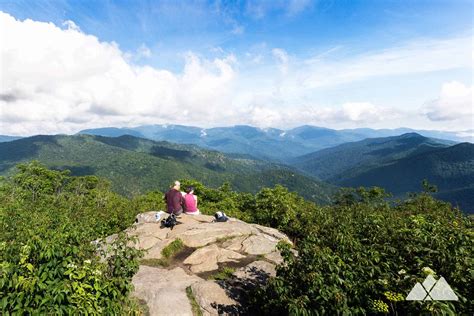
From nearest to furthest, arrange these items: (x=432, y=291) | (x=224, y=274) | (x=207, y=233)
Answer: (x=432, y=291) < (x=224, y=274) < (x=207, y=233)

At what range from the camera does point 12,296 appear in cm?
519

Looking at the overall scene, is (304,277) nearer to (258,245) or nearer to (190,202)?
(258,245)

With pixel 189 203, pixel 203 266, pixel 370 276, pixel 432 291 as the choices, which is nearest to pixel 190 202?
pixel 189 203

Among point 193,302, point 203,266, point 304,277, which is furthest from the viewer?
point 203,266

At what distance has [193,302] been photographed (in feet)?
29.3

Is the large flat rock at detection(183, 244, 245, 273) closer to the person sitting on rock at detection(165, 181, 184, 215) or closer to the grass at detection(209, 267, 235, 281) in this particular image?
the grass at detection(209, 267, 235, 281)

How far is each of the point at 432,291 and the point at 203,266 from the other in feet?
29.6

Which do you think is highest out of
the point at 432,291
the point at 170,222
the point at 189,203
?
the point at 432,291

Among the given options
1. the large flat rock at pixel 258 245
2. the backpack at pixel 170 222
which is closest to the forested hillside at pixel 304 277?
the large flat rock at pixel 258 245

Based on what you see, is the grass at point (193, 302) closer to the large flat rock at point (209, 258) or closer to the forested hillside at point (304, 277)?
the forested hillside at point (304, 277)

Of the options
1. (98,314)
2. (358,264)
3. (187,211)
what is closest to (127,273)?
(98,314)

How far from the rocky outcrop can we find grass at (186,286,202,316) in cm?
7

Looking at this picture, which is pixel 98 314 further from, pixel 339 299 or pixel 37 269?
pixel 339 299

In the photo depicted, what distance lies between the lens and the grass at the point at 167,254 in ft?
41.0
